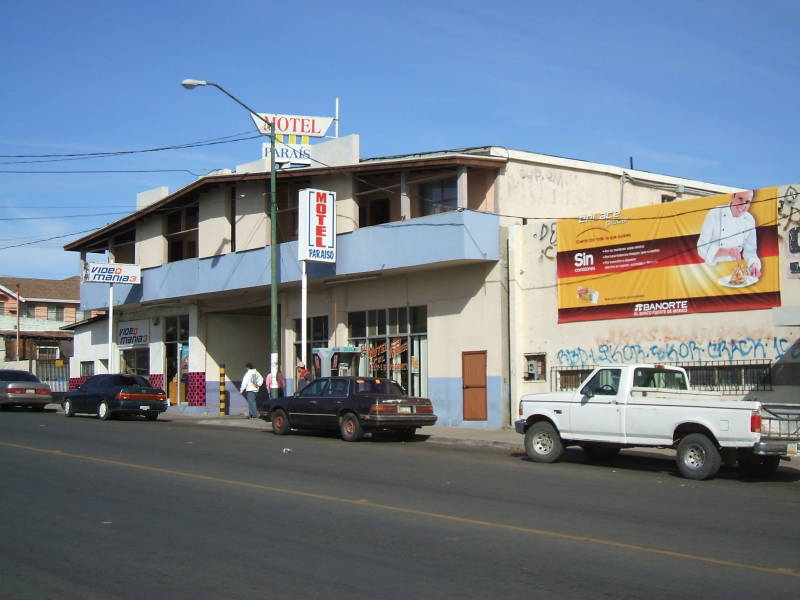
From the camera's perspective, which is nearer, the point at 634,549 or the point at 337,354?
the point at 634,549

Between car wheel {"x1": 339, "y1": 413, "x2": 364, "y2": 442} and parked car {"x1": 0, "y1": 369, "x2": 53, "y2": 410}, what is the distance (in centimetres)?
1832

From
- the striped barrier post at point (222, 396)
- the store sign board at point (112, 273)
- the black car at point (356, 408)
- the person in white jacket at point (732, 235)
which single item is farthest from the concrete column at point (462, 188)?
the store sign board at point (112, 273)

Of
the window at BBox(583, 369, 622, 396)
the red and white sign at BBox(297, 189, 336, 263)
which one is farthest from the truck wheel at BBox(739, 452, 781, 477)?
the red and white sign at BBox(297, 189, 336, 263)

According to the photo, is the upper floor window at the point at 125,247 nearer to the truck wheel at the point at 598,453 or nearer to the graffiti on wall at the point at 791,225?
the truck wheel at the point at 598,453

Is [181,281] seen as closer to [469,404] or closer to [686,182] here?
[469,404]

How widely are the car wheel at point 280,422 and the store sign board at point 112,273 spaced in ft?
49.6

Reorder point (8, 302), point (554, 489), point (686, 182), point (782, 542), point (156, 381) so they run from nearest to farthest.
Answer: point (782, 542)
point (554, 489)
point (686, 182)
point (156, 381)
point (8, 302)

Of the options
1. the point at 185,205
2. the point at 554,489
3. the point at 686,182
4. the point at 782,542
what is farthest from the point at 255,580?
the point at 185,205

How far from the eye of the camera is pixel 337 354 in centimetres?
2739

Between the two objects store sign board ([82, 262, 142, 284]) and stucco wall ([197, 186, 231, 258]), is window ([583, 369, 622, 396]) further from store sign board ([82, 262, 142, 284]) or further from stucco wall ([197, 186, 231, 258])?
store sign board ([82, 262, 142, 284])

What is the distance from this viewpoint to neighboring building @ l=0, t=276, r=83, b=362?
59625 millimetres

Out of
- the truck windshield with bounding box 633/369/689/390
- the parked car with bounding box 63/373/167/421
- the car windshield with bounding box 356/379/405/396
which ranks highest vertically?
the truck windshield with bounding box 633/369/689/390

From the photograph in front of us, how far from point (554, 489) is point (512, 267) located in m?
11.5

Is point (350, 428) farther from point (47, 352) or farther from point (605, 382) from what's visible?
point (47, 352)
